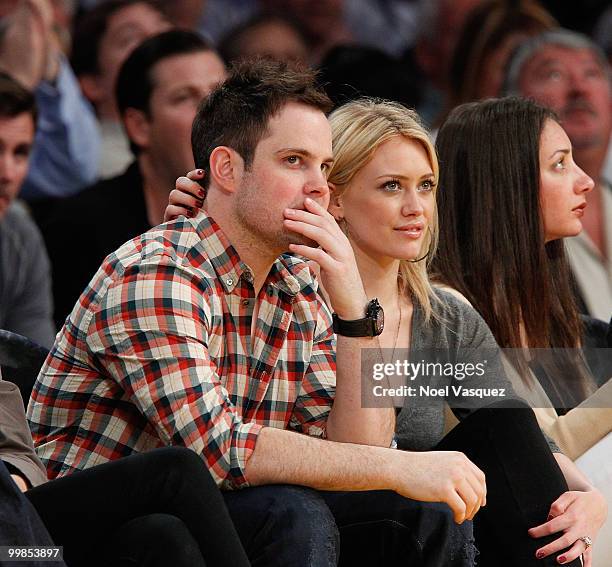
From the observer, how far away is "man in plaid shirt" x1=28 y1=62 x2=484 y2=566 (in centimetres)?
184

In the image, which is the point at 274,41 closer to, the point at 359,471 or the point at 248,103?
the point at 248,103

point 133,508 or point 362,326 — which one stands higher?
point 362,326

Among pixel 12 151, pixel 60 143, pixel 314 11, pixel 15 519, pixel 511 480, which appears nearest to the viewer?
pixel 15 519

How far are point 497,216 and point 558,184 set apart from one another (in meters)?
0.15

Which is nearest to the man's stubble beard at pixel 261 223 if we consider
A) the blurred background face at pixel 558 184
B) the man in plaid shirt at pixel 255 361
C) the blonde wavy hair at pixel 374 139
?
the man in plaid shirt at pixel 255 361

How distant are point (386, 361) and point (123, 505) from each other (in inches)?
28.2

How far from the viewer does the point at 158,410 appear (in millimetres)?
1834

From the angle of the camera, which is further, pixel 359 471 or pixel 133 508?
pixel 359 471

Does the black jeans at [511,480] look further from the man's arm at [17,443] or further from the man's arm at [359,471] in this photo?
the man's arm at [17,443]

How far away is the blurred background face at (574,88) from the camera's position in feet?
13.5

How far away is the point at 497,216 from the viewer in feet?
8.62

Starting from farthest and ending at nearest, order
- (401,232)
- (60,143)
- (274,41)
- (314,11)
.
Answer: (314,11) → (274,41) → (60,143) → (401,232)

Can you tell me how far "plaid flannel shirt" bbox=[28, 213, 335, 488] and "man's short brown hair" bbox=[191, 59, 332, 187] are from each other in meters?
0.15

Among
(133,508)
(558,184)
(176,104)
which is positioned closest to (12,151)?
(176,104)
